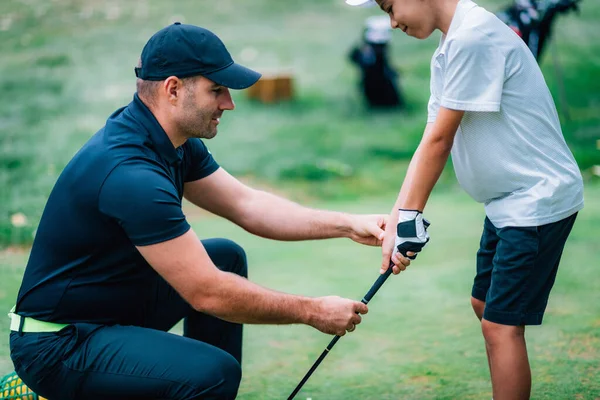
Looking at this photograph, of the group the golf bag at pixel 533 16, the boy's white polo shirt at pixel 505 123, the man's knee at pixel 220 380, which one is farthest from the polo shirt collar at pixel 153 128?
the golf bag at pixel 533 16

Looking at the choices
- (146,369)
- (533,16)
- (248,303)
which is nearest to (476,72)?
(248,303)

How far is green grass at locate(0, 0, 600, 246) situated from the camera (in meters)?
7.83

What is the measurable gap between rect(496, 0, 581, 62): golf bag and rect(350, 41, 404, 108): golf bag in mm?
1488

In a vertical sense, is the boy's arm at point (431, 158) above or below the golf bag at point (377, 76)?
above

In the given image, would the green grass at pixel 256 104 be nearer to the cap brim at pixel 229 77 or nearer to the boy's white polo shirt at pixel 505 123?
the cap brim at pixel 229 77

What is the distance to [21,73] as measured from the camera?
10.1 m

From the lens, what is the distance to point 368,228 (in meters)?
3.34

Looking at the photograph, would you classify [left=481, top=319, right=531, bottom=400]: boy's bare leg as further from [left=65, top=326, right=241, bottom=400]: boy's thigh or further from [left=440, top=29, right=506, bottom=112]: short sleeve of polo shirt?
[left=65, top=326, right=241, bottom=400]: boy's thigh

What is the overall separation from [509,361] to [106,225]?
54.4 inches

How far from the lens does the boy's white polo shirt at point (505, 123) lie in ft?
8.96

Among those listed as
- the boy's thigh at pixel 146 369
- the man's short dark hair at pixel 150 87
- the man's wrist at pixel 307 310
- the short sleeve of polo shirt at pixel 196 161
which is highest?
the man's short dark hair at pixel 150 87

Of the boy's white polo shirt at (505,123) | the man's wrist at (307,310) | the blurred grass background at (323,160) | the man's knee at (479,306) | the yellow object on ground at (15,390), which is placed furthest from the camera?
the blurred grass background at (323,160)

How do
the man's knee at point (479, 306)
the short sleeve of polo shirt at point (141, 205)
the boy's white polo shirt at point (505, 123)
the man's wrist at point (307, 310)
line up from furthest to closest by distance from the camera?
the man's knee at point (479, 306)
the man's wrist at point (307, 310)
the boy's white polo shirt at point (505, 123)
the short sleeve of polo shirt at point (141, 205)

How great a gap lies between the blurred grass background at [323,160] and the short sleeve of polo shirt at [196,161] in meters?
0.91
